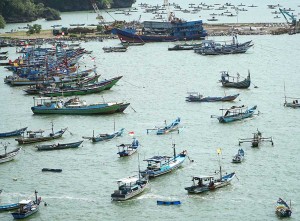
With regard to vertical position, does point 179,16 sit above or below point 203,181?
above

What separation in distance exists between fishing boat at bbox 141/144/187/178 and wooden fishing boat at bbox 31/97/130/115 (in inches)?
546

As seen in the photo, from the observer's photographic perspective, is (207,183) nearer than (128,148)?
Yes

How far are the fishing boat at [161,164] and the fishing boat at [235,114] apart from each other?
947 centimetres

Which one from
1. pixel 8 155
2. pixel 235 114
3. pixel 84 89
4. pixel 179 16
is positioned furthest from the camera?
pixel 179 16

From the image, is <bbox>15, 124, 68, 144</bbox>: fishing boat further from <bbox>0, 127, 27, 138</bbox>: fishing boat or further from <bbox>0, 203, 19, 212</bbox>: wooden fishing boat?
<bbox>0, 203, 19, 212</bbox>: wooden fishing boat

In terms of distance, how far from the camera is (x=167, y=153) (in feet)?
152

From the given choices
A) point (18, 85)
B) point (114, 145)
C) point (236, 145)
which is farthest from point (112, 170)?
point (18, 85)

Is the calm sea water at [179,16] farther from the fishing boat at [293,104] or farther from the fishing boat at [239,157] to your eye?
the fishing boat at [239,157]

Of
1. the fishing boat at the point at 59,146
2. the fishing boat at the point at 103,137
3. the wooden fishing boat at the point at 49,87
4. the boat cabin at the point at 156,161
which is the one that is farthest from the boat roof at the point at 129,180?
the wooden fishing boat at the point at 49,87

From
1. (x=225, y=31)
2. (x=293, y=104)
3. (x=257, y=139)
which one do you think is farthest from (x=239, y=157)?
(x=225, y=31)

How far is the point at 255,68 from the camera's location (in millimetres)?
78188

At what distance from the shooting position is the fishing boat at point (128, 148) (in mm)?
45906

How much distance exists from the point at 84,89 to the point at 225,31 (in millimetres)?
45488

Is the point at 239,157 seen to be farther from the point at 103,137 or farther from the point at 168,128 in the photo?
the point at 103,137
